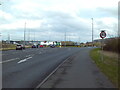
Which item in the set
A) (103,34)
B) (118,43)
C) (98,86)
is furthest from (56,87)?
(118,43)

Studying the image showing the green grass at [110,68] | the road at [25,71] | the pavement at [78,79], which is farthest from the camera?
the green grass at [110,68]

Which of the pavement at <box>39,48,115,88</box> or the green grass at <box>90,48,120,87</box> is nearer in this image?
the pavement at <box>39,48,115,88</box>

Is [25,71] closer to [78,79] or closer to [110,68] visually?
[78,79]

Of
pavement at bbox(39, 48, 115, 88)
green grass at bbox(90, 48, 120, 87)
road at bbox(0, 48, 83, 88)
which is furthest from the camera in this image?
green grass at bbox(90, 48, 120, 87)

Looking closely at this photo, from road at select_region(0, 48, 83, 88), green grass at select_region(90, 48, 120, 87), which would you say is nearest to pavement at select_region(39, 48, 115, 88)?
green grass at select_region(90, 48, 120, 87)

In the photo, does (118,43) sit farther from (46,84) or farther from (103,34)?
(46,84)

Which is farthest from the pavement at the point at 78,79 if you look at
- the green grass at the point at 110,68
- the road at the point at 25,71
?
the road at the point at 25,71

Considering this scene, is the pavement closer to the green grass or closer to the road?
the green grass

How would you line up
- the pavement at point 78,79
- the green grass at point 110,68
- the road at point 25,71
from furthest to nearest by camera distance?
the green grass at point 110,68 < the road at point 25,71 < the pavement at point 78,79

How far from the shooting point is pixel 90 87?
8.68 metres

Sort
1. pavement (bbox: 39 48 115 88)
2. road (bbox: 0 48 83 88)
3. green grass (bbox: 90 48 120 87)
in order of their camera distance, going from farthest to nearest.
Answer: green grass (bbox: 90 48 120 87)
road (bbox: 0 48 83 88)
pavement (bbox: 39 48 115 88)

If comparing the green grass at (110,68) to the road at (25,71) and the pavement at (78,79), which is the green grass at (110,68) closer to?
the pavement at (78,79)

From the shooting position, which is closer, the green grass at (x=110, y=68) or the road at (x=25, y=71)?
the road at (x=25, y=71)

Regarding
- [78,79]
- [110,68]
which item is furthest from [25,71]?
[110,68]
